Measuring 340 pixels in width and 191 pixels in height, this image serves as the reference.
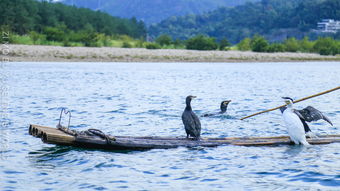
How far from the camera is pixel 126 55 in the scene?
61.8 meters

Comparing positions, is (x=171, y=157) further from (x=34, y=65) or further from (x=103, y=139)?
(x=34, y=65)

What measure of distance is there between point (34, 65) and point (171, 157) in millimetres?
42297

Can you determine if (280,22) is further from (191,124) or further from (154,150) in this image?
(154,150)

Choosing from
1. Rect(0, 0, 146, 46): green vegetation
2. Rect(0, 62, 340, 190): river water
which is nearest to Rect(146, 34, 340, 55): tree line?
Rect(0, 0, 146, 46): green vegetation

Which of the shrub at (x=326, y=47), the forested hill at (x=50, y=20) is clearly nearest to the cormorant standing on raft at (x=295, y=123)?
the forested hill at (x=50, y=20)

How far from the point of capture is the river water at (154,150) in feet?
34.3

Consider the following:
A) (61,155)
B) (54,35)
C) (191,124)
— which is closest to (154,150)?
(191,124)

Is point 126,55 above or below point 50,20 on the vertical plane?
below

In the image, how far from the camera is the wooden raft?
12.2 metres

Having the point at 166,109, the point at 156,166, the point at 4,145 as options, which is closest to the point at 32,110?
the point at 166,109

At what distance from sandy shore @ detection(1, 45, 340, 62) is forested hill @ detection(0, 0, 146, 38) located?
9.97m

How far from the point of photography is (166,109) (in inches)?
930

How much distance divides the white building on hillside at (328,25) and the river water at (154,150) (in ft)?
410

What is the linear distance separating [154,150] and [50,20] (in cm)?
7571
